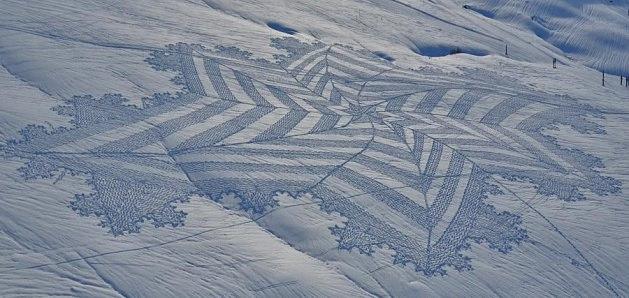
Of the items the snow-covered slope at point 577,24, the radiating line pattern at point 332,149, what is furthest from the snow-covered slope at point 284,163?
the snow-covered slope at point 577,24

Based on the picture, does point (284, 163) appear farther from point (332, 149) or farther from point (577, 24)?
point (577, 24)

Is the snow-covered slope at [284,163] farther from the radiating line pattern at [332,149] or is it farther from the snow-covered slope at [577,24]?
the snow-covered slope at [577,24]

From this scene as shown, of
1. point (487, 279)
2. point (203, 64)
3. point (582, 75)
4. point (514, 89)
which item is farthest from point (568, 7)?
point (487, 279)

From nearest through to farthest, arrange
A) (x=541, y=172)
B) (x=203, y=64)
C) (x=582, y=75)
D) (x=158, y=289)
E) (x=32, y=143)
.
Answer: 1. (x=158, y=289)
2. (x=32, y=143)
3. (x=541, y=172)
4. (x=203, y=64)
5. (x=582, y=75)

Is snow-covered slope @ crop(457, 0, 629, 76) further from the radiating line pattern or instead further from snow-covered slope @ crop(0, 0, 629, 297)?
the radiating line pattern

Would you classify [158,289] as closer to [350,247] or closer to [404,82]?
[350,247]

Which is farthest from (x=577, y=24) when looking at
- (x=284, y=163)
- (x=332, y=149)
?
(x=284, y=163)

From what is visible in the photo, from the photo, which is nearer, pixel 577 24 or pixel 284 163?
pixel 284 163
